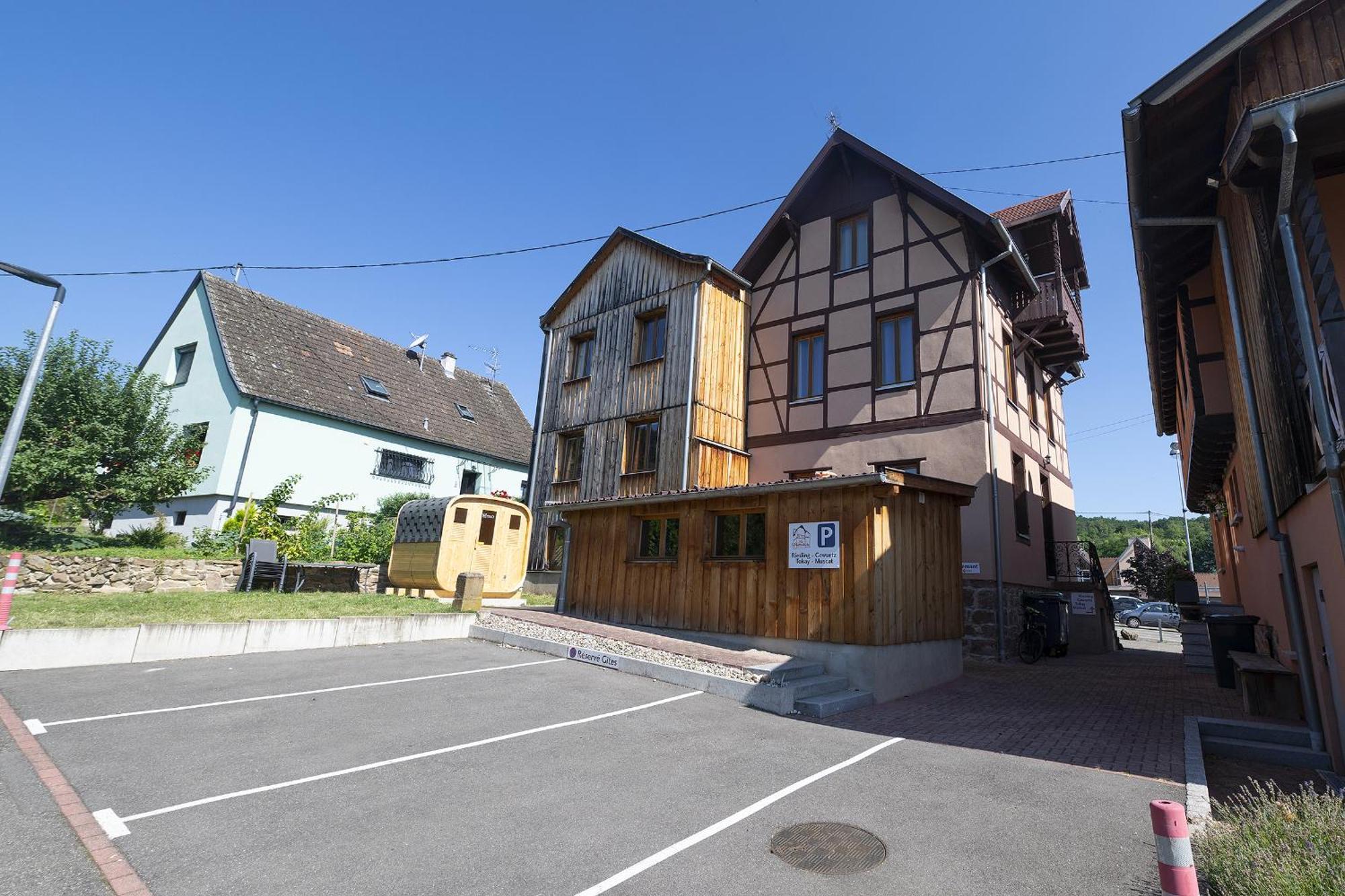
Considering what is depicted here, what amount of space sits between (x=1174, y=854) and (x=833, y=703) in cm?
605

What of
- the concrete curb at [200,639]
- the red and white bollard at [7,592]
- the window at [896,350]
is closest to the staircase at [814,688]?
the concrete curb at [200,639]

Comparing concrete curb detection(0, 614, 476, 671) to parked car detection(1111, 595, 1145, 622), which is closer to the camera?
concrete curb detection(0, 614, 476, 671)

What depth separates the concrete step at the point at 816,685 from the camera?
27.4ft

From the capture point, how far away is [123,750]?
5.59 m

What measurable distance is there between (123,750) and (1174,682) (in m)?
14.9

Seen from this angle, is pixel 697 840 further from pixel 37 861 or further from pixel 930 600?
pixel 930 600

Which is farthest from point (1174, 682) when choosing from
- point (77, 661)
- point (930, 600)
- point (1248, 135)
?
point (77, 661)

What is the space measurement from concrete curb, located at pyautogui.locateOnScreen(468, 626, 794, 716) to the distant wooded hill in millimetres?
76747

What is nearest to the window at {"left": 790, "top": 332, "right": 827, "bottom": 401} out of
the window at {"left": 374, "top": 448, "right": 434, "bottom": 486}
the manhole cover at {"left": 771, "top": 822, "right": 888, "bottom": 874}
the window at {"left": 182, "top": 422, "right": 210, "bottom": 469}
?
the manhole cover at {"left": 771, "top": 822, "right": 888, "bottom": 874}

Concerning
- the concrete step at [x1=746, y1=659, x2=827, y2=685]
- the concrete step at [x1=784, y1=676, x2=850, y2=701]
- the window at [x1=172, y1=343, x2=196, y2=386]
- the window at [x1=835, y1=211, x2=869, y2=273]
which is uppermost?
the window at [x1=835, y1=211, x2=869, y2=273]

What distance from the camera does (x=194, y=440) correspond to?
19.8 m

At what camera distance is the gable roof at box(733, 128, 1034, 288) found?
14711 millimetres

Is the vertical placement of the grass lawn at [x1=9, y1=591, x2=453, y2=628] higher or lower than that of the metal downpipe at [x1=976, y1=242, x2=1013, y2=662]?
lower

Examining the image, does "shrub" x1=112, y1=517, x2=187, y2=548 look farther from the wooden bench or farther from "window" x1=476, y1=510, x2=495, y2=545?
the wooden bench
